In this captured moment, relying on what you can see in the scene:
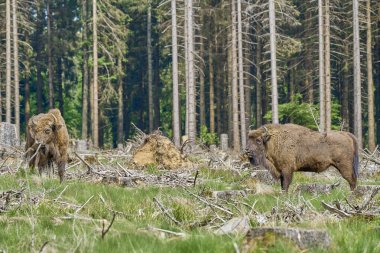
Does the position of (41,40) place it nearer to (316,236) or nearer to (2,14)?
(2,14)

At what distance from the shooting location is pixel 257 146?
1195 cm

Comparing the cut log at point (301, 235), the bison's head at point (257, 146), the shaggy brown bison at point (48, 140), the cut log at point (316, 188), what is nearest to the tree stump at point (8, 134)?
the shaggy brown bison at point (48, 140)

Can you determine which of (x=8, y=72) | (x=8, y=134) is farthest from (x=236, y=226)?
(x=8, y=72)

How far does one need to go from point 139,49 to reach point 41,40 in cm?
827

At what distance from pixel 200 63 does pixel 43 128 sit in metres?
35.5

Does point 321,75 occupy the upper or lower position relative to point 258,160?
upper

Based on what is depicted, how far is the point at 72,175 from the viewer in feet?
42.4

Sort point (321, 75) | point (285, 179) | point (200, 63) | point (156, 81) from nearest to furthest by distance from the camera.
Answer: point (285, 179)
point (321, 75)
point (200, 63)
point (156, 81)

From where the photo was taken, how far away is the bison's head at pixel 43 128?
1193 cm

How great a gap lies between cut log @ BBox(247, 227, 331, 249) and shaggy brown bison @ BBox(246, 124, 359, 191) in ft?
22.9

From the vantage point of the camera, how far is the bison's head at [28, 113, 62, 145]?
39.1ft

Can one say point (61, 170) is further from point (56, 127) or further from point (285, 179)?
point (285, 179)

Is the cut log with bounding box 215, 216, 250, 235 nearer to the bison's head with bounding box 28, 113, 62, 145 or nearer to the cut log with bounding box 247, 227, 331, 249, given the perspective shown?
the cut log with bounding box 247, 227, 331, 249

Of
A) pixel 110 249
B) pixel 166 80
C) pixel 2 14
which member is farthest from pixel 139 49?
pixel 110 249
